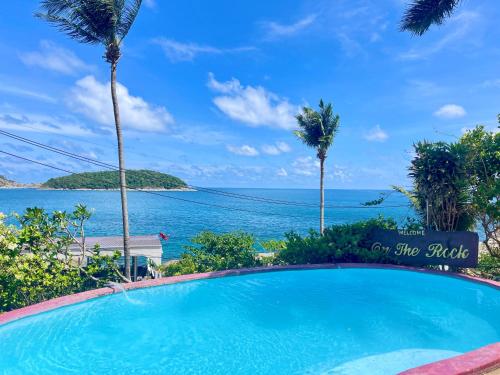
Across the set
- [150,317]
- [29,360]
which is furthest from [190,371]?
[29,360]

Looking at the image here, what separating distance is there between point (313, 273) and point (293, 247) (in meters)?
1.34

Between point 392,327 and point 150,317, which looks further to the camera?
point 150,317

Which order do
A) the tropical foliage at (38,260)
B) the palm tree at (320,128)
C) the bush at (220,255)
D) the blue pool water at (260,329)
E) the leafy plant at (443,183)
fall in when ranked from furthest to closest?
the palm tree at (320,128)
the bush at (220,255)
the leafy plant at (443,183)
the tropical foliage at (38,260)
the blue pool water at (260,329)

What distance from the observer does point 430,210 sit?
34.4 ft

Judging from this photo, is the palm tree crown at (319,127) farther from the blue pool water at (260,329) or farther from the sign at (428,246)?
the blue pool water at (260,329)

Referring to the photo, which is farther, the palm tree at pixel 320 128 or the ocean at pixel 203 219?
the ocean at pixel 203 219

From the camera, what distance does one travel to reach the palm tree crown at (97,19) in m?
8.13

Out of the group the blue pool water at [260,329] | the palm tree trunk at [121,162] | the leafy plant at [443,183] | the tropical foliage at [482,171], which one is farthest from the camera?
the leafy plant at [443,183]

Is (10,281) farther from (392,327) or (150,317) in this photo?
(392,327)

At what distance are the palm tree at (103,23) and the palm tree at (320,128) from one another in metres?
13.4

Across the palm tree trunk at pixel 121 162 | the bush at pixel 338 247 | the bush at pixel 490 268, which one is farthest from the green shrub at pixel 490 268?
the palm tree trunk at pixel 121 162

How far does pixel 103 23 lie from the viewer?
8.48m

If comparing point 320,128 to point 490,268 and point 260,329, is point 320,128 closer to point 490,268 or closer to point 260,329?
point 490,268

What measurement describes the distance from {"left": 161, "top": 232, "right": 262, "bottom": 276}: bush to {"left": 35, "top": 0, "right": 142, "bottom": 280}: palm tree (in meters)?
3.02
